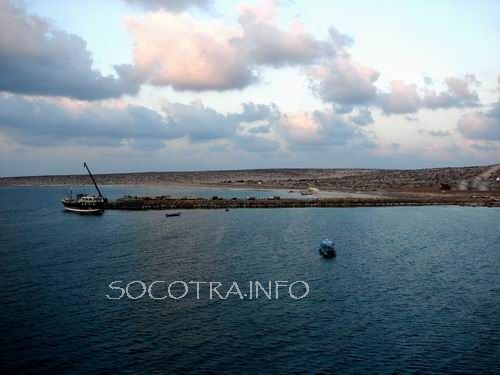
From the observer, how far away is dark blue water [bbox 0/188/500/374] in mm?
36188

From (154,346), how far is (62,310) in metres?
14.0

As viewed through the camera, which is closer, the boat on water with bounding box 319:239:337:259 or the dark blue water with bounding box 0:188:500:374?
the dark blue water with bounding box 0:188:500:374

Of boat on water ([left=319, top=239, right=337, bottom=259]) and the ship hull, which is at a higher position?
the ship hull

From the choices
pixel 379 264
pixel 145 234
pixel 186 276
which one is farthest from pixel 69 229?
pixel 379 264

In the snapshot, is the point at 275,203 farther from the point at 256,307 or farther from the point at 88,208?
the point at 256,307

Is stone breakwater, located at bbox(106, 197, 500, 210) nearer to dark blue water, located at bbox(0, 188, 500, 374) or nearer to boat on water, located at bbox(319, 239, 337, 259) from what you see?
dark blue water, located at bbox(0, 188, 500, 374)

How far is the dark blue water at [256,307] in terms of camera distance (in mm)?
36188

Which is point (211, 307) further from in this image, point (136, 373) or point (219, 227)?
point (219, 227)

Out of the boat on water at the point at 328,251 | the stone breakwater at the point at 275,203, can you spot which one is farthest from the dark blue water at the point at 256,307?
the stone breakwater at the point at 275,203

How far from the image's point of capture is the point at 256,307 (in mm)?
48000

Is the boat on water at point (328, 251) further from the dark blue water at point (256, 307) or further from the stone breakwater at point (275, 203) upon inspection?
the stone breakwater at point (275, 203)

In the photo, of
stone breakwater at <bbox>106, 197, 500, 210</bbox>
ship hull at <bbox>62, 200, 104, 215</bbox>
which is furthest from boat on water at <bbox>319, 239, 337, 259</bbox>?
ship hull at <bbox>62, 200, 104, 215</bbox>

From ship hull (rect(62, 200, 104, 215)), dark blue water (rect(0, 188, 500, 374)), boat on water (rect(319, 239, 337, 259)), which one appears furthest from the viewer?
ship hull (rect(62, 200, 104, 215))

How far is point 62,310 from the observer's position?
47094 millimetres
